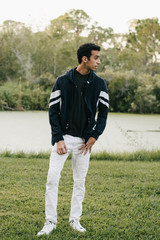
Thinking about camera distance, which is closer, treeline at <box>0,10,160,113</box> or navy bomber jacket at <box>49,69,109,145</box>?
navy bomber jacket at <box>49,69,109,145</box>

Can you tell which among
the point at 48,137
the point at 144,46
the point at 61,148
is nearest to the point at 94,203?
the point at 61,148

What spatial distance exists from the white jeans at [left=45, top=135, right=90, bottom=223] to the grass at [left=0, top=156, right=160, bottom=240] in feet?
0.67

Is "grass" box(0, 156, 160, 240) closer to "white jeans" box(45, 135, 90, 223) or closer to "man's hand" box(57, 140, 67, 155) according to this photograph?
"white jeans" box(45, 135, 90, 223)

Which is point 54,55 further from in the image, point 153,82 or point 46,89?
point 153,82

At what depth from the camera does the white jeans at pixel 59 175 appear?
89.7 inches

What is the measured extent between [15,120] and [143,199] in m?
9.05

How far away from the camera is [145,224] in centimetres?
268

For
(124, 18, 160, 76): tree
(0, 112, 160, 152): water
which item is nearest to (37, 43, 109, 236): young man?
(0, 112, 160, 152): water

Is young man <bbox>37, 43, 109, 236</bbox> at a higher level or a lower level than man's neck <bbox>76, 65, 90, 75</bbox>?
lower

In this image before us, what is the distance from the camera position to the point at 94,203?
3.17 meters

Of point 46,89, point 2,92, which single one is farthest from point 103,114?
point 46,89

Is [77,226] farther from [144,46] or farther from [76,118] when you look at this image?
[144,46]

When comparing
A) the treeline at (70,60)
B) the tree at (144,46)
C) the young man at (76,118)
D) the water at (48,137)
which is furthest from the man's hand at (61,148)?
the tree at (144,46)

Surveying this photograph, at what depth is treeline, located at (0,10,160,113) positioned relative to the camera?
16.5m
